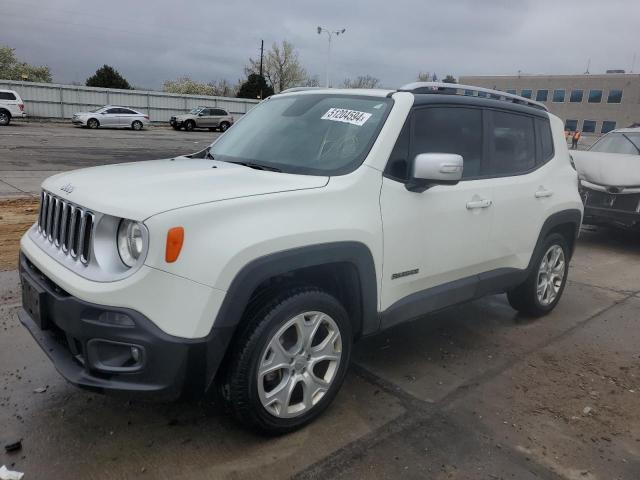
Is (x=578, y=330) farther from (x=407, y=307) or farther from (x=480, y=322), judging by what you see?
(x=407, y=307)

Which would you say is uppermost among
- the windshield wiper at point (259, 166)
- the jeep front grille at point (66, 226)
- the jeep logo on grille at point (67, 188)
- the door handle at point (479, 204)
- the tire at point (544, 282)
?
the windshield wiper at point (259, 166)

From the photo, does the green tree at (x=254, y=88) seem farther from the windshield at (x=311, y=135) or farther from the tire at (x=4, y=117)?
the windshield at (x=311, y=135)

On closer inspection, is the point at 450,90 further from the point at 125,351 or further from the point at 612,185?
the point at 612,185

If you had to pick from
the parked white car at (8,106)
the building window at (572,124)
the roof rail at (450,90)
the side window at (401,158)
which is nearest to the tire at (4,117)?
the parked white car at (8,106)

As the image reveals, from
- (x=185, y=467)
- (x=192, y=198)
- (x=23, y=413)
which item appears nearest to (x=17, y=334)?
(x=23, y=413)

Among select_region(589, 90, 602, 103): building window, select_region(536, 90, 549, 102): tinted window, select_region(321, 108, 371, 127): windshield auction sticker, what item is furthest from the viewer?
select_region(536, 90, 549, 102): tinted window

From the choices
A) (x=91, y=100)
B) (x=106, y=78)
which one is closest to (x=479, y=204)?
(x=91, y=100)

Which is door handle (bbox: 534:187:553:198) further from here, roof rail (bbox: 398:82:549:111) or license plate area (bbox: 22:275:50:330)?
license plate area (bbox: 22:275:50:330)

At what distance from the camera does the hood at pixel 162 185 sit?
2.51m

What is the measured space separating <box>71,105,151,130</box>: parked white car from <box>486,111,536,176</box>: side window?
31635 mm

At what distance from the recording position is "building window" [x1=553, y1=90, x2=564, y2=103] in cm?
7625

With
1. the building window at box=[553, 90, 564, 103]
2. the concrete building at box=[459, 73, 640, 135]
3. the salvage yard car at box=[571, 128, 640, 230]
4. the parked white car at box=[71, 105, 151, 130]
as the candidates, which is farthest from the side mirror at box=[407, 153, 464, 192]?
the building window at box=[553, 90, 564, 103]

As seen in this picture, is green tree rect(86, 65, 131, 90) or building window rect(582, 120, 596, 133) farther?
building window rect(582, 120, 596, 133)

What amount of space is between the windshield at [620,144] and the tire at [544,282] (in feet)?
14.9
